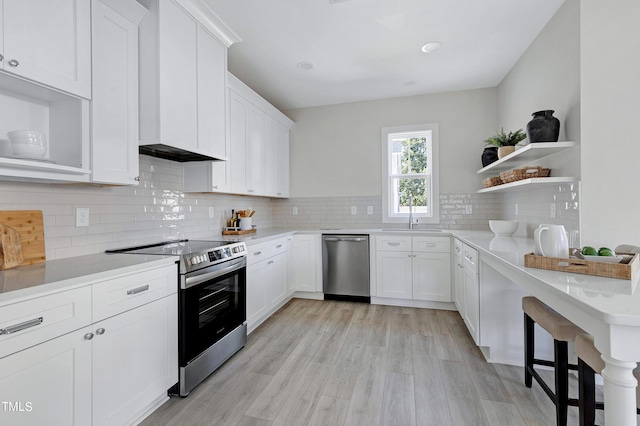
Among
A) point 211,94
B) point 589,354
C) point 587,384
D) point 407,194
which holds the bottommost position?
point 587,384

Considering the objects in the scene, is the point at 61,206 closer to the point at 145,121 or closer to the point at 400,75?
the point at 145,121

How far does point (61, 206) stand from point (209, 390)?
1491 millimetres

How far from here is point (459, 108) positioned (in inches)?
156

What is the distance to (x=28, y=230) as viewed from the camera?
164 centimetres

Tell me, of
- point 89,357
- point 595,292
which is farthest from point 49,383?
point 595,292

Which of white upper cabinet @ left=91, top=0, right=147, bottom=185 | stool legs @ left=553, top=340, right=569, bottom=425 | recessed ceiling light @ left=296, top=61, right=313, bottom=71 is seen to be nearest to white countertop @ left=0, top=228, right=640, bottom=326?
stool legs @ left=553, top=340, right=569, bottom=425

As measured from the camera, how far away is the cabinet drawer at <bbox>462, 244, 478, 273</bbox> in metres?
2.43

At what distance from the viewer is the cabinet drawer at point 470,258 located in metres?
2.43

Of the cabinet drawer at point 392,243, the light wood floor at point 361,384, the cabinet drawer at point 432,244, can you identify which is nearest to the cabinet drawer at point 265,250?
the light wood floor at point 361,384

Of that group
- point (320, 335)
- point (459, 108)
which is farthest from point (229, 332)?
point (459, 108)

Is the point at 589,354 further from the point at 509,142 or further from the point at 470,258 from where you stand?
the point at 509,142

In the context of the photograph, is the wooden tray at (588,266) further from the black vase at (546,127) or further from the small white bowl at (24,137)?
the small white bowl at (24,137)

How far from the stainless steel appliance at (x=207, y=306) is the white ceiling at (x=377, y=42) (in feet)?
6.22

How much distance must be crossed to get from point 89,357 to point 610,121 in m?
3.29
